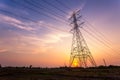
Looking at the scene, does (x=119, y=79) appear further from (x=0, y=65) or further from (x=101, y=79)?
(x=0, y=65)

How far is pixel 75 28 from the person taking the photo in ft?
212

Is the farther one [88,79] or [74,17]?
[74,17]

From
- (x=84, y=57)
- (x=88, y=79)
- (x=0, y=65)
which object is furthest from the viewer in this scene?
(x=0, y=65)

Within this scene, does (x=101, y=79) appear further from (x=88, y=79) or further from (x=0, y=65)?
(x=0, y=65)

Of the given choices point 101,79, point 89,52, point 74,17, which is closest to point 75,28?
point 74,17

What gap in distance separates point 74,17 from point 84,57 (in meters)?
12.7

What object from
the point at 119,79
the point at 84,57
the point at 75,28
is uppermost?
the point at 75,28

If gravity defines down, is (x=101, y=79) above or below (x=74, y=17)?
below

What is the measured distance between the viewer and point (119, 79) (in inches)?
1383

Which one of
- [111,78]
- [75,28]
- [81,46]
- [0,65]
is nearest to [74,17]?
[75,28]

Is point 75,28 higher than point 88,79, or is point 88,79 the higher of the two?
point 75,28

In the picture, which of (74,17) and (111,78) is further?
(74,17)

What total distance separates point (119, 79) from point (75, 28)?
3159cm

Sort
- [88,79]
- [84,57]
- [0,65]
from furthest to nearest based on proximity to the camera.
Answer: [0,65]
[84,57]
[88,79]
